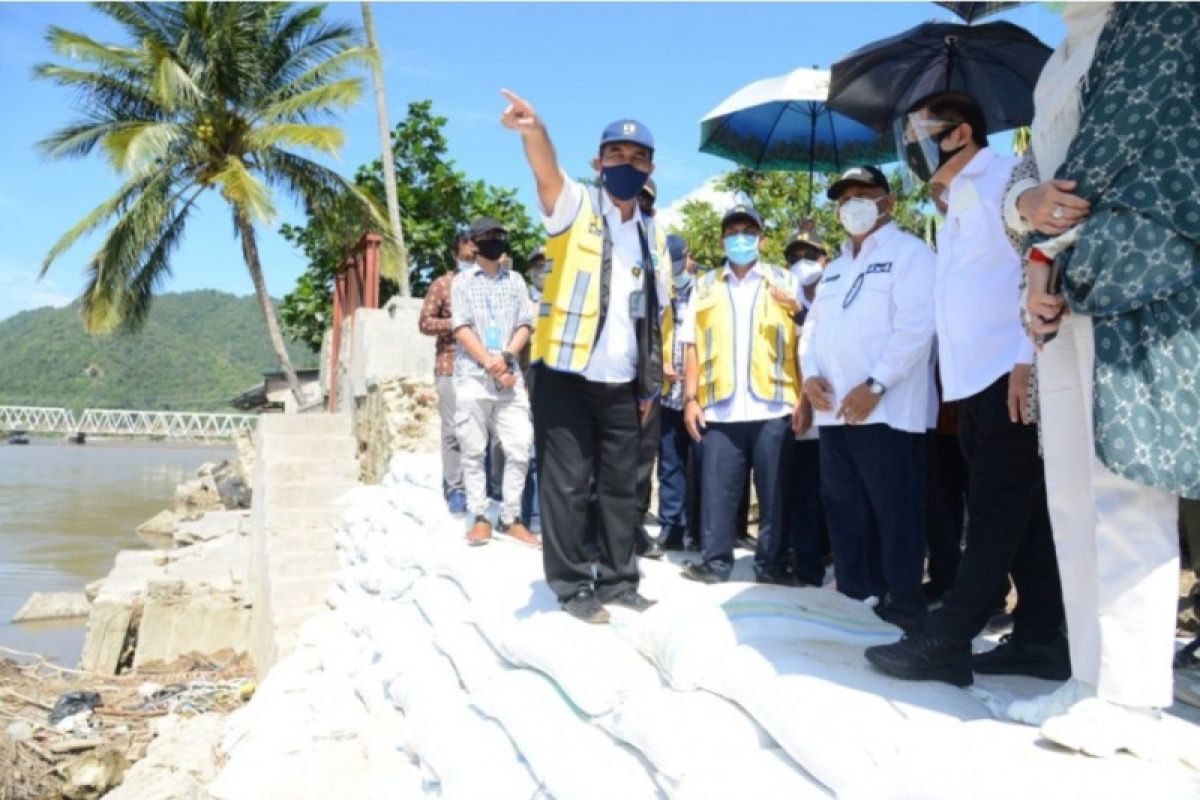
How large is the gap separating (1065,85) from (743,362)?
6.18 ft

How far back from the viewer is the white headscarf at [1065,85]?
5.87 ft

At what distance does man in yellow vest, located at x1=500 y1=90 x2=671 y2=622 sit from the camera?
2963 mm

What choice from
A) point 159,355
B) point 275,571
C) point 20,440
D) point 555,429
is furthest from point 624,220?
point 159,355

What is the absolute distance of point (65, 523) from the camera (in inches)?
679

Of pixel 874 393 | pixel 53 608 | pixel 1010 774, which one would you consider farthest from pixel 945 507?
pixel 53 608

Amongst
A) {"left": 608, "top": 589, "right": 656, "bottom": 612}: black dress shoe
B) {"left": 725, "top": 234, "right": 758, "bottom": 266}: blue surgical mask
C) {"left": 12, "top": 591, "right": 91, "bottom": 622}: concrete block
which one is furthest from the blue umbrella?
{"left": 12, "top": 591, "right": 91, "bottom": 622}: concrete block

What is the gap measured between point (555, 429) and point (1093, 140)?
1.78 m

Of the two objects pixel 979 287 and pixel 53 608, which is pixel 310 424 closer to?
pixel 53 608

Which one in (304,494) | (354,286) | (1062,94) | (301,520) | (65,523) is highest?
(354,286)

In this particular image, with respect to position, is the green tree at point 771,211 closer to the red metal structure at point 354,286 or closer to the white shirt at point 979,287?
the red metal structure at point 354,286

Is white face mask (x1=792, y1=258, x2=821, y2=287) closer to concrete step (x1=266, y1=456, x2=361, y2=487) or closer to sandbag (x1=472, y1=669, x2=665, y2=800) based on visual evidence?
sandbag (x1=472, y1=669, x2=665, y2=800)

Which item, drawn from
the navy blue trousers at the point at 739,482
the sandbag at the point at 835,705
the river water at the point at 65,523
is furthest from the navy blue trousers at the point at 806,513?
the river water at the point at 65,523

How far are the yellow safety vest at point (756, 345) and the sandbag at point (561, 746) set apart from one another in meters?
1.43

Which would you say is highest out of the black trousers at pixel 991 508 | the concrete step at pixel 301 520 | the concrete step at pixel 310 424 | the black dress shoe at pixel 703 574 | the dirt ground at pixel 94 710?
the black trousers at pixel 991 508
